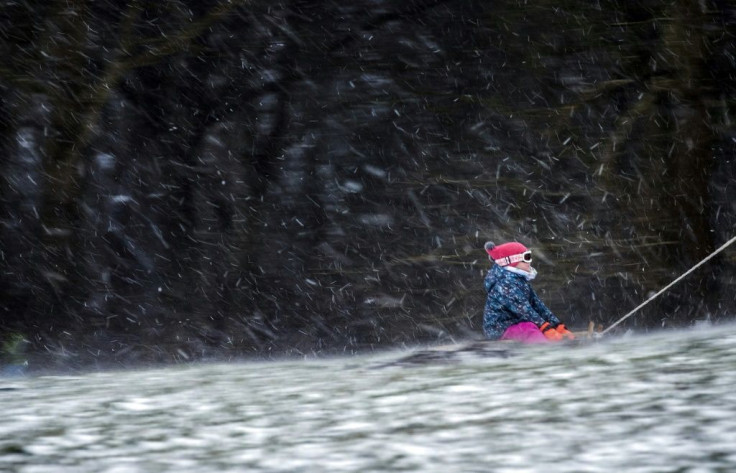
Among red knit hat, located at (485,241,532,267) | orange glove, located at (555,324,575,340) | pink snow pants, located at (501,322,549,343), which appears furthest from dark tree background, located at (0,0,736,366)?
orange glove, located at (555,324,575,340)

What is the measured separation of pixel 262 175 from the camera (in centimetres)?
1589

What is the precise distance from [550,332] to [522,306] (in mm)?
407

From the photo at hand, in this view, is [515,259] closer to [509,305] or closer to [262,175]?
[509,305]

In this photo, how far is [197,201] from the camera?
53.0 ft

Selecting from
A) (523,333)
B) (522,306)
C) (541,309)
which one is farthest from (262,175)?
(523,333)

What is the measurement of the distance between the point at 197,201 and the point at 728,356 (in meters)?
11.8

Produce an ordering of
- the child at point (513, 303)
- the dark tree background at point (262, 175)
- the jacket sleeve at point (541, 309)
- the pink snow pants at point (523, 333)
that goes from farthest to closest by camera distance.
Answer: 1. the dark tree background at point (262, 175)
2. the jacket sleeve at point (541, 309)
3. the child at point (513, 303)
4. the pink snow pants at point (523, 333)

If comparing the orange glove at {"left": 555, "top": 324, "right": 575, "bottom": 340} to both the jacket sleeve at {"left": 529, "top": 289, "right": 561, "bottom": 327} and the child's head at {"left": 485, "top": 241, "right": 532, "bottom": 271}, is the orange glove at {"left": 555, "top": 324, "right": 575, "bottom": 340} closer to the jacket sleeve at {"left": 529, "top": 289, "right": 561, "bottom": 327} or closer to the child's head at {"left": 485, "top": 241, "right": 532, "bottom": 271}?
the jacket sleeve at {"left": 529, "top": 289, "right": 561, "bottom": 327}

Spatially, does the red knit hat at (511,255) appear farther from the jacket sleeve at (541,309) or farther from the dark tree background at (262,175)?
the dark tree background at (262,175)

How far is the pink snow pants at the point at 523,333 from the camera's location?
7.73 metres

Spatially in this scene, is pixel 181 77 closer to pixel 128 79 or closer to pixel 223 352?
pixel 128 79

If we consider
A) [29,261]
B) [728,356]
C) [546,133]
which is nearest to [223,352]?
[29,261]

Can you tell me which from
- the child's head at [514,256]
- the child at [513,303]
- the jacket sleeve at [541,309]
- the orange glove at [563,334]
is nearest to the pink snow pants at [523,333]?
the child at [513,303]

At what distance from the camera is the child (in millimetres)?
7891
